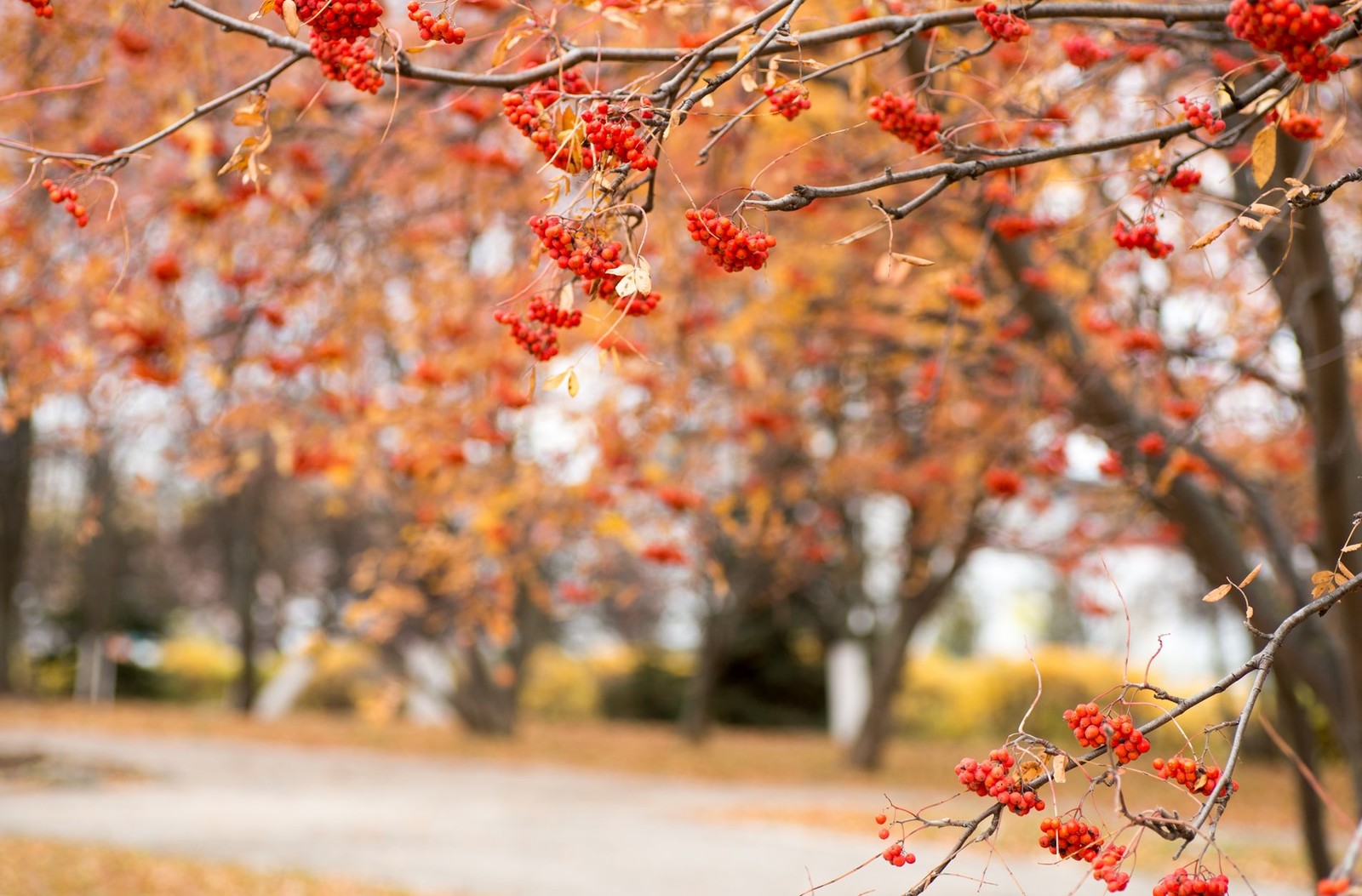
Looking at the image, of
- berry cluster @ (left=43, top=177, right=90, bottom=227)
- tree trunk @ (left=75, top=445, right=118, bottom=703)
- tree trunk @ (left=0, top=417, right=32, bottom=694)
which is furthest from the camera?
tree trunk @ (left=75, top=445, right=118, bottom=703)

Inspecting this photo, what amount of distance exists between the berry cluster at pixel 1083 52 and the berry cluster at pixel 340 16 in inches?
80.0

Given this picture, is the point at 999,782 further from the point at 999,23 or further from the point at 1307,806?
the point at 1307,806


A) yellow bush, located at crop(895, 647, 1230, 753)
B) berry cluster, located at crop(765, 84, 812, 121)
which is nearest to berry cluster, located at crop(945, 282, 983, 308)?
berry cluster, located at crop(765, 84, 812, 121)

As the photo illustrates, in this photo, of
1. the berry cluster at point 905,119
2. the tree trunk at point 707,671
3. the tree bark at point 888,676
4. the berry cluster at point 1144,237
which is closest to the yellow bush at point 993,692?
the tree trunk at point 707,671

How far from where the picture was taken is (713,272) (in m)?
6.37

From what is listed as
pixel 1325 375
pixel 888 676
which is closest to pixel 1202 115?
pixel 1325 375

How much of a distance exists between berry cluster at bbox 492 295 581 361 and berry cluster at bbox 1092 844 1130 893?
129 centimetres

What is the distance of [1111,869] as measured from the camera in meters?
1.71

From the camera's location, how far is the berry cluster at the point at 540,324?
2350mm

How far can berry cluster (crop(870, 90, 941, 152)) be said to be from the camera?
2518 millimetres

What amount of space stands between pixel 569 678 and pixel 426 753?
319 inches

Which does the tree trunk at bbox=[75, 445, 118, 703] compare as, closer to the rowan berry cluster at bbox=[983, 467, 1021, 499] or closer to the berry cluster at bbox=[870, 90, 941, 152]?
the rowan berry cluster at bbox=[983, 467, 1021, 499]

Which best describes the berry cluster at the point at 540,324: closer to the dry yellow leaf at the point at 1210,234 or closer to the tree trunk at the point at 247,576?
the dry yellow leaf at the point at 1210,234

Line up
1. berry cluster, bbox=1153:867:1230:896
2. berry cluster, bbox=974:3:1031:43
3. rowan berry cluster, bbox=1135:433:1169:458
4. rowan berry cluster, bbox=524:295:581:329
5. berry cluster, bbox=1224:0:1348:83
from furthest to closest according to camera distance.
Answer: rowan berry cluster, bbox=1135:433:1169:458
rowan berry cluster, bbox=524:295:581:329
berry cluster, bbox=974:3:1031:43
berry cluster, bbox=1224:0:1348:83
berry cluster, bbox=1153:867:1230:896
